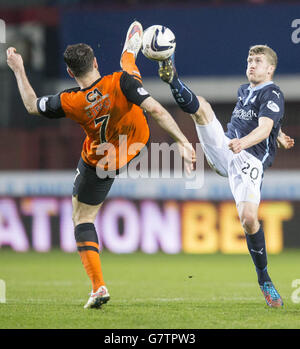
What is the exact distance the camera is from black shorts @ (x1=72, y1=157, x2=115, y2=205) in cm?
620

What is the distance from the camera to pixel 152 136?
1334 cm

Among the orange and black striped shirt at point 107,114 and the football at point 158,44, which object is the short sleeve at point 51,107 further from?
the football at point 158,44

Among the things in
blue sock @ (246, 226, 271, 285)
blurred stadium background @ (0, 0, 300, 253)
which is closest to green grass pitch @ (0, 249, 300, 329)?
blue sock @ (246, 226, 271, 285)

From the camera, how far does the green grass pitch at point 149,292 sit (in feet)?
17.8

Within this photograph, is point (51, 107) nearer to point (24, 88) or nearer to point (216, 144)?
point (24, 88)

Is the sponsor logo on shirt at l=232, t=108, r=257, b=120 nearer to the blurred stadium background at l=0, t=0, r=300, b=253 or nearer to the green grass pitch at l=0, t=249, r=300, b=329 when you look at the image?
the green grass pitch at l=0, t=249, r=300, b=329

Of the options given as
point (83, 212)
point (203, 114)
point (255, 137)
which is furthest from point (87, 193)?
point (255, 137)

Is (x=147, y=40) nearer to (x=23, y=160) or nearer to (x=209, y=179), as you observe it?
(x=209, y=179)

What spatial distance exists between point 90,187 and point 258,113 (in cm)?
160

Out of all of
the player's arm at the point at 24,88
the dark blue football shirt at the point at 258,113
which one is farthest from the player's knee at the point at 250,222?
the player's arm at the point at 24,88

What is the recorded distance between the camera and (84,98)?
5.83 m

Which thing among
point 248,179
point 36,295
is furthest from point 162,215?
point 248,179

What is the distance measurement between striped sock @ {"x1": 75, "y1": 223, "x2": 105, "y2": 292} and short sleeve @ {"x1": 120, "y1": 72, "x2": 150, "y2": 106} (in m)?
1.19

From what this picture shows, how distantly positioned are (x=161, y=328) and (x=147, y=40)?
2453mm
